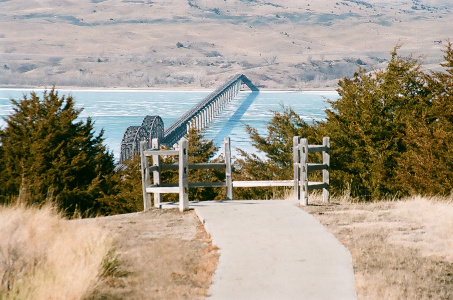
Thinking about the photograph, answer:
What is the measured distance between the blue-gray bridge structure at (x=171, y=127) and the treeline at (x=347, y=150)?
1134 centimetres

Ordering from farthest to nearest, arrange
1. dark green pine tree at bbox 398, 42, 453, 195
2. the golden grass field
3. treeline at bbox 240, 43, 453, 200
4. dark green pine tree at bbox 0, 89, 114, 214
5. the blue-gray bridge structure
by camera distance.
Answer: the blue-gray bridge structure, dark green pine tree at bbox 0, 89, 114, 214, treeline at bbox 240, 43, 453, 200, dark green pine tree at bbox 398, 42, 453, 195, the golden grass field

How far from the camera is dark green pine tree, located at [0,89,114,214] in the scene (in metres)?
25.8

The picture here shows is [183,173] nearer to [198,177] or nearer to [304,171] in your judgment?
[304,171]

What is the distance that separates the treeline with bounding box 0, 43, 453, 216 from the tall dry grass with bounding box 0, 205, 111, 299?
538 inches

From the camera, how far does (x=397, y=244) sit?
9.66 metres

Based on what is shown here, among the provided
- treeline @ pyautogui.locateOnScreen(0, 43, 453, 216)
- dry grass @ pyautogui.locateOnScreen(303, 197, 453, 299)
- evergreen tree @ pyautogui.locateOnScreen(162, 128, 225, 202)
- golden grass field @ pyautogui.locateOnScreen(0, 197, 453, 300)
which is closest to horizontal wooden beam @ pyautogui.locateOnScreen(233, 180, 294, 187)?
dry grass @ pyautogui.locateOnScreen(303, 197, 453, 299)

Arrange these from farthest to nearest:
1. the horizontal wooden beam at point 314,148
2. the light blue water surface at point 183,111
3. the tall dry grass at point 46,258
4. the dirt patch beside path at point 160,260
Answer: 1. the light blue water surface at point 183,111
2. the horizontal wooden beam at point 314,148
3. the dirt patch beside path at point 160,260
4. the tall dry grass at point 46,258

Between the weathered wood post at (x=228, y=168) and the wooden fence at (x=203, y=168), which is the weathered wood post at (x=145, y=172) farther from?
the weathered wood post at (x=228, y=168)

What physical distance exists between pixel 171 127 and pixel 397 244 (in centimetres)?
8143

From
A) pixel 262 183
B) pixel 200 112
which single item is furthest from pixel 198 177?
pixel 200 112

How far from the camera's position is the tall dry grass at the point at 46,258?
6.49m

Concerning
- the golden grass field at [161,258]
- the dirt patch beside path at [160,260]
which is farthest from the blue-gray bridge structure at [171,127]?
the golden grass field at [161,258]

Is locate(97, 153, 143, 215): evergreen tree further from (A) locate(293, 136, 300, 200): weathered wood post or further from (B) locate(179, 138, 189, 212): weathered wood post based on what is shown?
(B) locate(179, 138, 189, 212): weathered wood post

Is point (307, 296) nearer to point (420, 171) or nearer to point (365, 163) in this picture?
point (420, 171)
